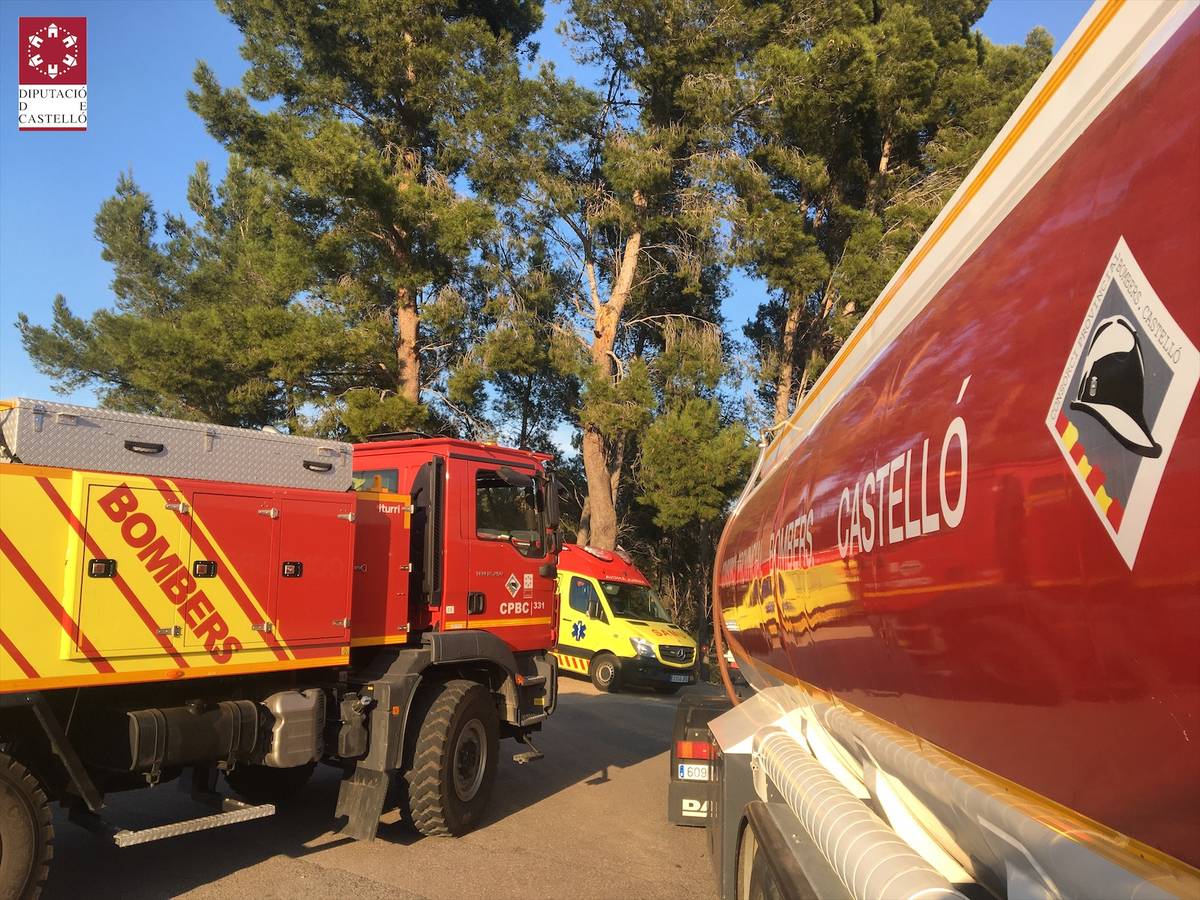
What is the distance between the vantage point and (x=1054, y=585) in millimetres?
1491

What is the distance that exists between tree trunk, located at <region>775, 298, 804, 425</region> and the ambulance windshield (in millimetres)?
7029

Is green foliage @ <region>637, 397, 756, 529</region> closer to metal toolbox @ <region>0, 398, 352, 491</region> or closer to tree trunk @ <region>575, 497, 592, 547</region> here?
tree trunk @ <region>575, 497, 592, 547</region>

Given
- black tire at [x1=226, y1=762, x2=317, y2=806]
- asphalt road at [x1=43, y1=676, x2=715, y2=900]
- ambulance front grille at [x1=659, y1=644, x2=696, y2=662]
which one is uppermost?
ambulance front grille at [x1=659, y1=644, x2=696, y2=662]

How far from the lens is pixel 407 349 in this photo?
65.0 ft

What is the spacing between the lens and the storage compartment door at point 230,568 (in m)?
5.14

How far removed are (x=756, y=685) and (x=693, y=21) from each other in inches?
707

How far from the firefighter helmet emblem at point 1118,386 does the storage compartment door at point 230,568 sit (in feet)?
15.9

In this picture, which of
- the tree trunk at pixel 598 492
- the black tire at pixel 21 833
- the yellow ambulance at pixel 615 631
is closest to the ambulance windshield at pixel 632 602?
the yellow ambulance at pixel 615 631

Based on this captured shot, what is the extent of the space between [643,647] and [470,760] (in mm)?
9480

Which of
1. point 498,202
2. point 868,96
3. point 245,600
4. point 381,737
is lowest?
point 381,737

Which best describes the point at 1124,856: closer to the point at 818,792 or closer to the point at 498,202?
the point at 818,792

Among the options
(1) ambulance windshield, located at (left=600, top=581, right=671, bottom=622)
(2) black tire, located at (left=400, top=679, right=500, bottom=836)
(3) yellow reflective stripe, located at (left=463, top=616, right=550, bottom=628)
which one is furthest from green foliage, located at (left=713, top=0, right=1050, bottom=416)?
(2) black tire, located at (left=400, top=679, right=500, bottom=836)

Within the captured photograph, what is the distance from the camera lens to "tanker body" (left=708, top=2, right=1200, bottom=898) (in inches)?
49.8

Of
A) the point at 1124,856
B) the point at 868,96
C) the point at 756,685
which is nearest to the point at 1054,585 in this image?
the point at 1124,856
